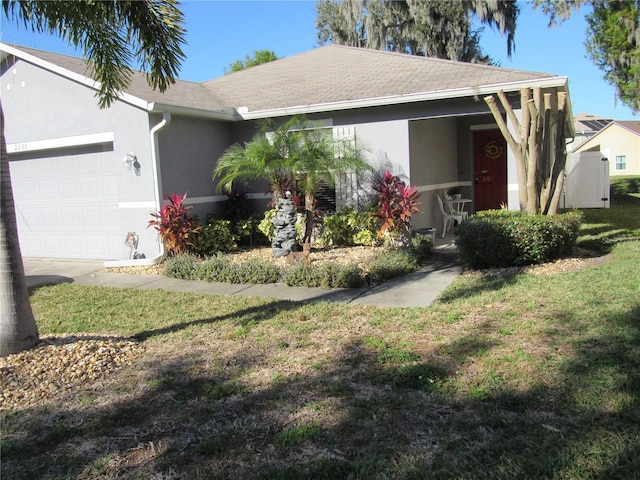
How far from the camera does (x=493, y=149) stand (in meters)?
14.1

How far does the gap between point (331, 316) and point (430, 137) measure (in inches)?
285

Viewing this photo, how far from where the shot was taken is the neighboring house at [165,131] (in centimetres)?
1054

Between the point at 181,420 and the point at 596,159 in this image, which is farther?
the point at 596,159

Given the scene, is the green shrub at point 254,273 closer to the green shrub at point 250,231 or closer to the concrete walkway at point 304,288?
the concrete walkway at point 304,288

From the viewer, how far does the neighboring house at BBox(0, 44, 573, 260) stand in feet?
34.6

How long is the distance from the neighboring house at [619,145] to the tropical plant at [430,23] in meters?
14.4

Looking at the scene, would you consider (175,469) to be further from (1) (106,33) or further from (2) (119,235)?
(2) (119,235)

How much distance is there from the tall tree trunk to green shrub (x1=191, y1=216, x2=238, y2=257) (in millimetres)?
5449

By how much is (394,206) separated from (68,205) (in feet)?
24.4

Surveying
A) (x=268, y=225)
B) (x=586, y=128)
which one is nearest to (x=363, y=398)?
(x=268, y=225)

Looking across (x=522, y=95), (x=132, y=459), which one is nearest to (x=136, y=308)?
(x=132, y=459)

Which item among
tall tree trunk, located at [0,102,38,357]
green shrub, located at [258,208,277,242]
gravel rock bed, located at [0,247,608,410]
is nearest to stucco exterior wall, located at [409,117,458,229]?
green shrub, located at [258,208,277,242]

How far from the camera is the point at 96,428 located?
153 inches

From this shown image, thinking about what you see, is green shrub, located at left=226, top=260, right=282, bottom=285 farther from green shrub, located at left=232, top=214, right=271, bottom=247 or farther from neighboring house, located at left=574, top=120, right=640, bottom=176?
neighboring house, located at left=574, top=120, right=640, bottom=176
